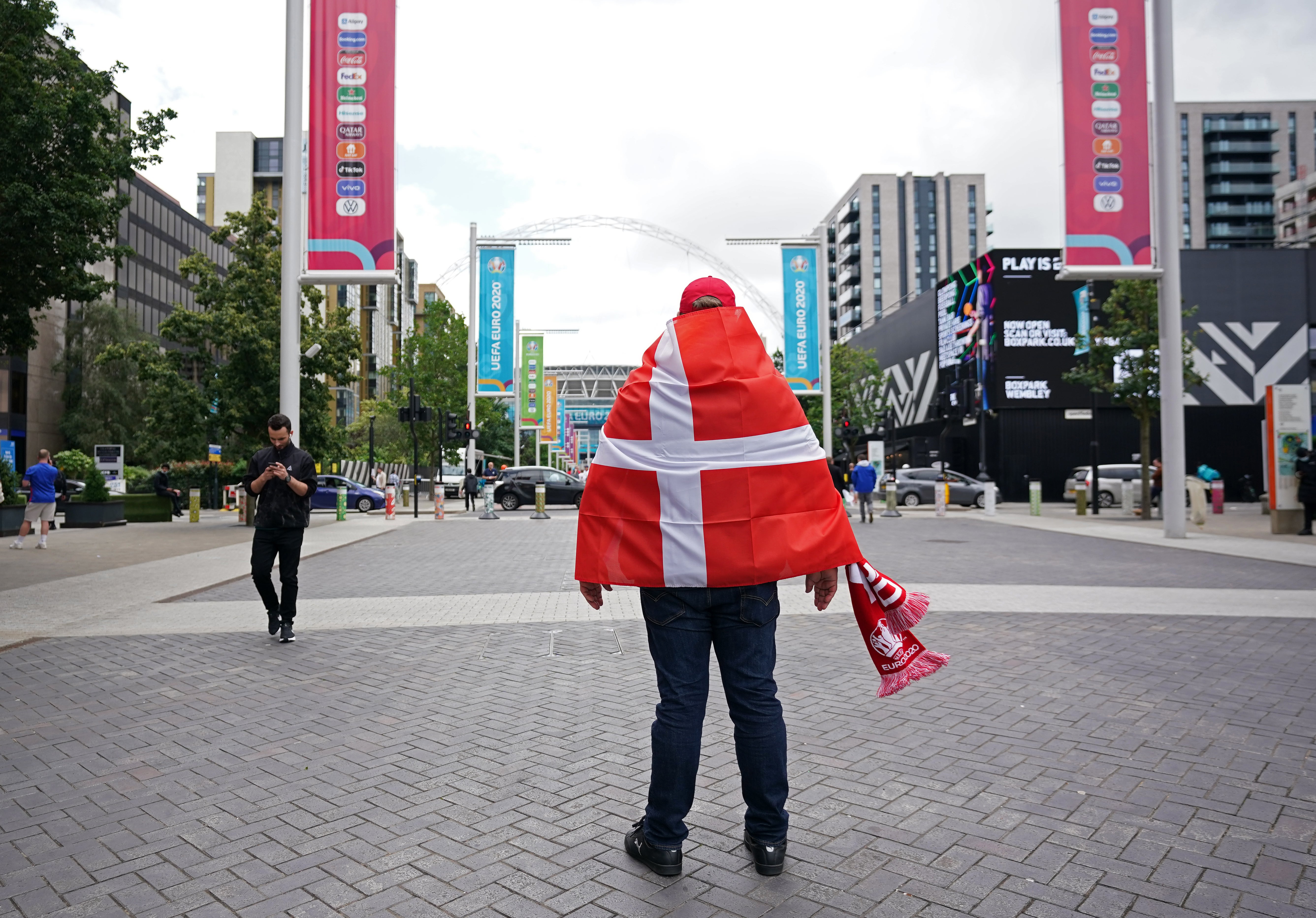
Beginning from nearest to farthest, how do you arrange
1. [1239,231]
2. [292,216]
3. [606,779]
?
1. [606,779]
2. [292,216]
3. [1239,231]

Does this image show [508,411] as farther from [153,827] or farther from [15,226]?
[153,827]

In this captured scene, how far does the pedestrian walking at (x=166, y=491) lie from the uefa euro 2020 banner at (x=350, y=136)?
15494 mm

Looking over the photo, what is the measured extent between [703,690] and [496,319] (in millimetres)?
31227

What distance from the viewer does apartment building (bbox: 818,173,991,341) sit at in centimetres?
10912

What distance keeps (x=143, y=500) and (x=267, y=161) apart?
3030 inches

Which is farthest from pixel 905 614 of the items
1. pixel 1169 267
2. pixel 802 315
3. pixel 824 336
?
pixel 824 336

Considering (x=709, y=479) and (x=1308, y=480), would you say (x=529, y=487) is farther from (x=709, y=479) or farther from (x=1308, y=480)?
(x=709, y=479)

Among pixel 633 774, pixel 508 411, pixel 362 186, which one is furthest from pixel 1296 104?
pixel 633 774

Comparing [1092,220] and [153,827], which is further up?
[1092,220]

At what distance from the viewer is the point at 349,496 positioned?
34.2 meters

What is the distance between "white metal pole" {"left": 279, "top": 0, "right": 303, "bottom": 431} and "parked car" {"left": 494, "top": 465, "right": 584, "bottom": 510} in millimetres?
17225

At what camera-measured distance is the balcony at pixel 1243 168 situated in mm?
101438

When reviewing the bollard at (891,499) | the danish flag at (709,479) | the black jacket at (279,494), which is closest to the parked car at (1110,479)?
the bollard at (891,499)

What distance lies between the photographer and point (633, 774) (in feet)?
13.5
